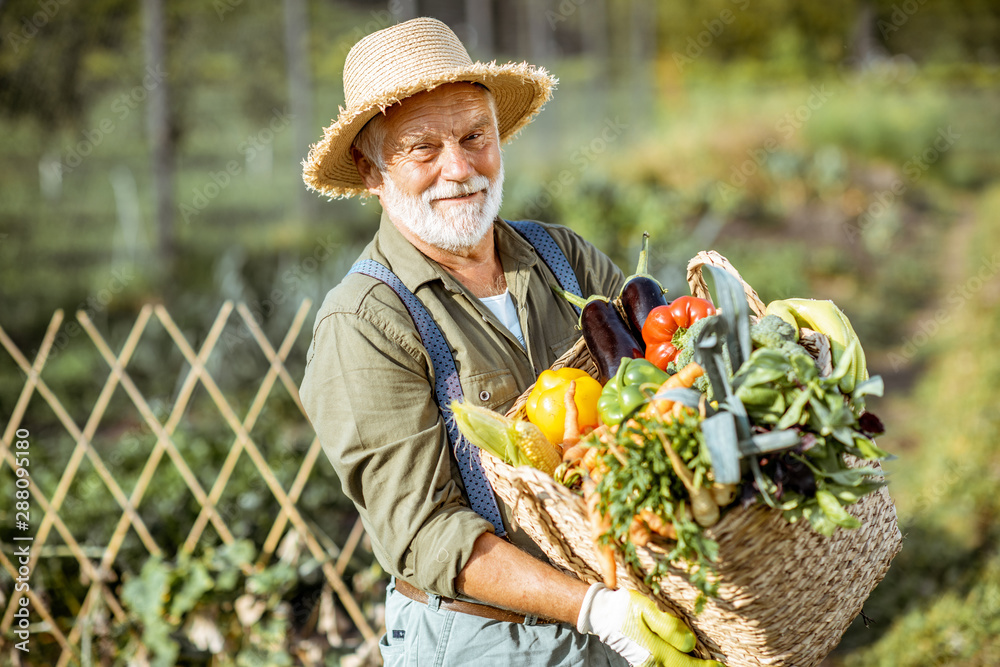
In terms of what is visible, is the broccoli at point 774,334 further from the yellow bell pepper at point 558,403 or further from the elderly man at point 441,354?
the elderly man at point 441,354

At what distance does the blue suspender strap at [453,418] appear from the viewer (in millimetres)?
1736

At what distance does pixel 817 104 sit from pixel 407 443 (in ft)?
47.1

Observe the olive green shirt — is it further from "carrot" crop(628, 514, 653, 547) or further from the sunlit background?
the sunlit background

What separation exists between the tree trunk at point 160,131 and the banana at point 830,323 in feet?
14.9

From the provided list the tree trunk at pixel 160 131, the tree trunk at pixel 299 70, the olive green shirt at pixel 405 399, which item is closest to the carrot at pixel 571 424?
the olive green shirt at pixel 405 399

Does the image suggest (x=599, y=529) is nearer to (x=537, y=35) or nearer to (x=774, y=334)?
(x=774, y=334)

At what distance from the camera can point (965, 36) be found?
21.0 meters

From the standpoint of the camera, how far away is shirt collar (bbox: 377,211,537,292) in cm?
184

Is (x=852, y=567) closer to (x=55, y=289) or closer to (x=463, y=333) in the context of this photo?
(x=463, y=333)

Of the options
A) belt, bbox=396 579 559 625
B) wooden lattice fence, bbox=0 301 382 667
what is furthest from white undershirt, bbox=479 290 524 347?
wooden lattice fence, bbox=0 301 382 667

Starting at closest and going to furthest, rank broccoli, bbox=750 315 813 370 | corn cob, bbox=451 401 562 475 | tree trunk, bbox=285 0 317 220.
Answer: broccoli, bbox=750 315 813 370 → corn cob, bbox=451 401 562 475 → tree trunk, bbox=285 0 317 220

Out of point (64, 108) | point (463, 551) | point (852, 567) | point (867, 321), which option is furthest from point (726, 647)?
point (867, 321)

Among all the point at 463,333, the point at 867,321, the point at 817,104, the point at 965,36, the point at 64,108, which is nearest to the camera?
the point at 463,333

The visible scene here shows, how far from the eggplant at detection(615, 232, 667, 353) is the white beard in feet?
1.14
